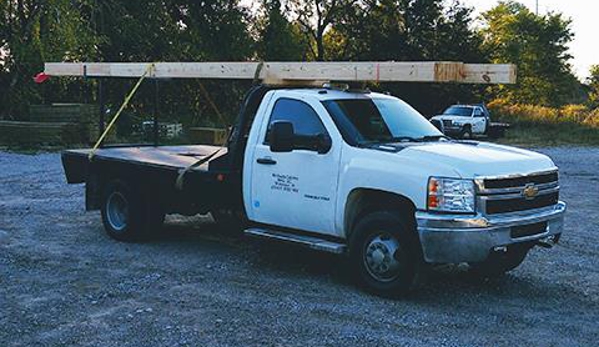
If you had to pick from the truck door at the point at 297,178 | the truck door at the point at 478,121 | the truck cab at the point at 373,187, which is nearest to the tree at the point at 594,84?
the truck door at the point at 478,121

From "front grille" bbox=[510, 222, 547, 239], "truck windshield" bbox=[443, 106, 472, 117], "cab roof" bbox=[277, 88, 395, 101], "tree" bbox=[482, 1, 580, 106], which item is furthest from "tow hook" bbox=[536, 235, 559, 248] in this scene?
"tree" bbox=[482, 1, 580, 106]

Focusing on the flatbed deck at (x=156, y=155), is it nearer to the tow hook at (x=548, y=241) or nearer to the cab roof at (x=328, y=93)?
the cab roof at (x=328, y=93)

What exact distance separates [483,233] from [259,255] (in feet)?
10.5

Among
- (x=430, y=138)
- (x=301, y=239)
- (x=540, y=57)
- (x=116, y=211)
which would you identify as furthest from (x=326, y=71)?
(x=540, y=57)

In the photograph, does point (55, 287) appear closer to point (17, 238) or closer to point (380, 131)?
point (17, 238)

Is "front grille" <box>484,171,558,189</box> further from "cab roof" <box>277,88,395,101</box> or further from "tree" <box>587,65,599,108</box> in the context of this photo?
"tree" <box>587,65,599,108</box>

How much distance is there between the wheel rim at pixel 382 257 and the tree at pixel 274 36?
117ft

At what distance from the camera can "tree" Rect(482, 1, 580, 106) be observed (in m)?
65.8

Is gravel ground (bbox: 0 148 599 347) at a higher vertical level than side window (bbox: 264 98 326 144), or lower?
lower

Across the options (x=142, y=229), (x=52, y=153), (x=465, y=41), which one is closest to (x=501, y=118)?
(x=465, y=41)

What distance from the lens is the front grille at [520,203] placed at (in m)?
6.77

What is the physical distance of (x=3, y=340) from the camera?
19.3 feet

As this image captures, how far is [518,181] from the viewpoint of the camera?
6973 mm

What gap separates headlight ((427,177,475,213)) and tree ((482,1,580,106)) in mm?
59370
